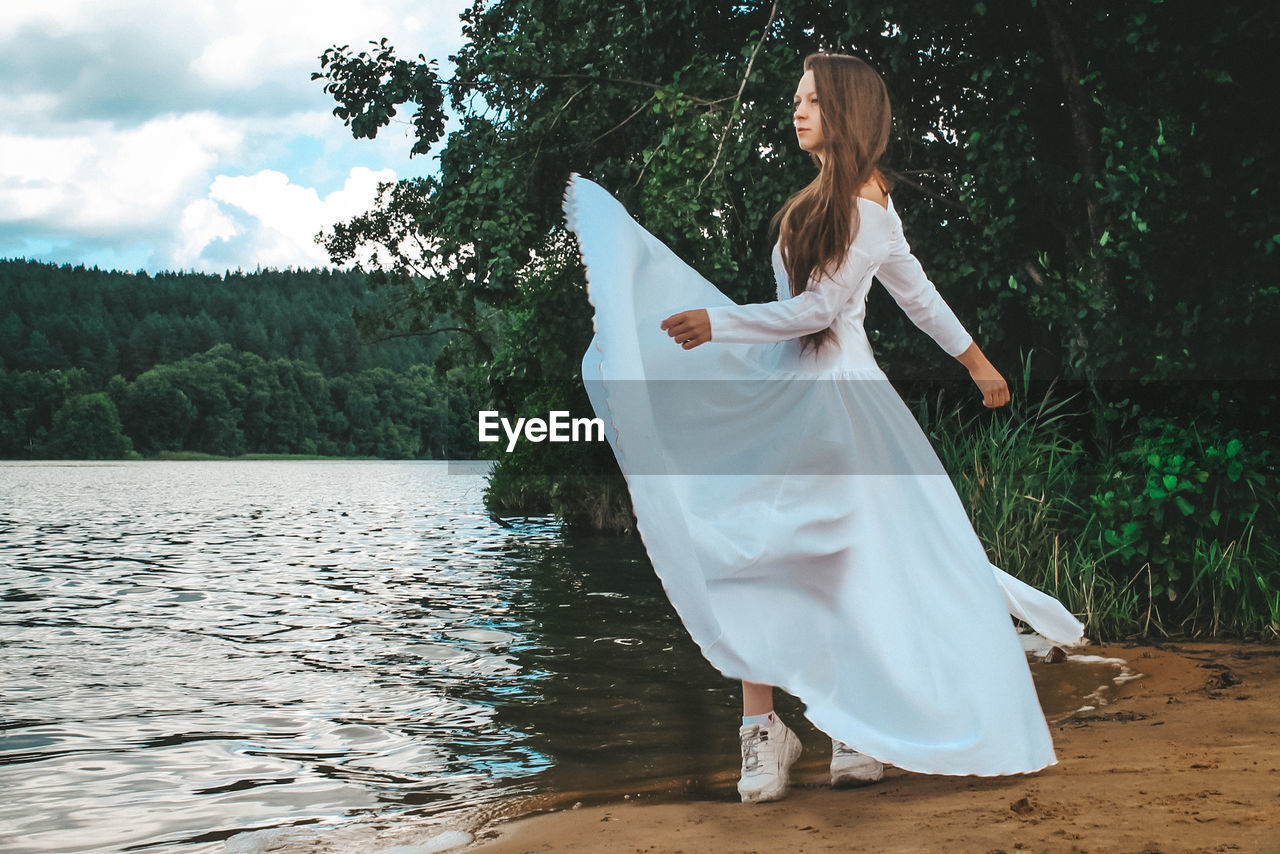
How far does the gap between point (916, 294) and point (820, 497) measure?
2.66 ft

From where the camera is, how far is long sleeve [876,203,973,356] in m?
3.62

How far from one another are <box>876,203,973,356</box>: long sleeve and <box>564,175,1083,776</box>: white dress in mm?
17

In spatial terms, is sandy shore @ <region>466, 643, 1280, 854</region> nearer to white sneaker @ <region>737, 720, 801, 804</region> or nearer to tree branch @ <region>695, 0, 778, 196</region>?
white sneaker @ <region>737, 720, 801, 804</region>

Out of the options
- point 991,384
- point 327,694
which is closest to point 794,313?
point 991,384

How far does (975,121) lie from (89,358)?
120 meters

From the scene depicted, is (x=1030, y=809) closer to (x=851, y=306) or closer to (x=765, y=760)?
(x=765, y=760)

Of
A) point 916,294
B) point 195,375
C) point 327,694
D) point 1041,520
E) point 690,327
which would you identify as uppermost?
point 195,375

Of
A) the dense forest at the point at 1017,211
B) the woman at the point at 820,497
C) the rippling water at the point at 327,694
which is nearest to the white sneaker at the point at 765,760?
the woman at the point at 820,497

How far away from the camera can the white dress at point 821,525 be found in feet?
10.6

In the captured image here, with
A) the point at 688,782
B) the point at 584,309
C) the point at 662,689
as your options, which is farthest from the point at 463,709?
the point at 584,309

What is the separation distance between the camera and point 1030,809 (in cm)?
324

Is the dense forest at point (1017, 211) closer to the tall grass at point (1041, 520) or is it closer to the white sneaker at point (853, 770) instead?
the tall grass at point (1041, 520)

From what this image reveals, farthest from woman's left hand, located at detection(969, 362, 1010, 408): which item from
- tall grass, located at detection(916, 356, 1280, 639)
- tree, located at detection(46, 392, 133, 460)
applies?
tree, located at detection(46, 392, 133, 460)

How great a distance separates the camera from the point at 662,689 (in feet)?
20.9
